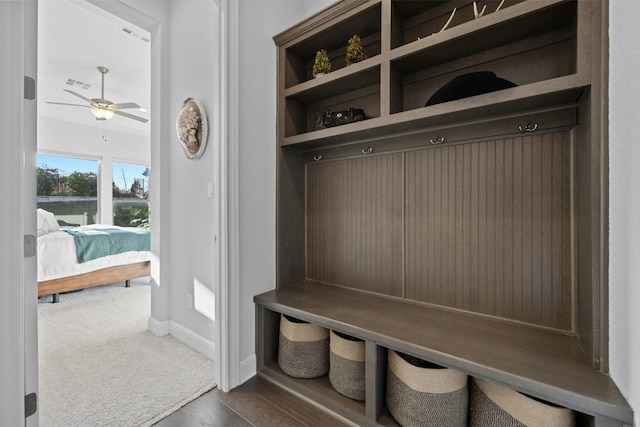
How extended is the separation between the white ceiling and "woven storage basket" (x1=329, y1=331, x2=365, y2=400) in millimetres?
2923

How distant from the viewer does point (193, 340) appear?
227 cm

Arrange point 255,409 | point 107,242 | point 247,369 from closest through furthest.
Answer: point 255,409, point 247,369, point 107,242

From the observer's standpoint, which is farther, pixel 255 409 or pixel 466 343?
pixel 255 409

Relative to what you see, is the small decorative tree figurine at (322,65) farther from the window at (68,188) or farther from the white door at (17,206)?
the window at (68,188)

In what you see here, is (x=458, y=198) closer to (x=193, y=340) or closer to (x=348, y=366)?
(x=348, y=366)

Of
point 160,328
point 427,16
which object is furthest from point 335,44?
point 160,328

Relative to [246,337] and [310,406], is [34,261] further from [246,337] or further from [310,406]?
[310,406]

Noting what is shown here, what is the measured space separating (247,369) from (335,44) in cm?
221

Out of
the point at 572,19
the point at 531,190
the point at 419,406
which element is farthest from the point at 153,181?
the point at 572,19

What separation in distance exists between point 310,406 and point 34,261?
4.82ft

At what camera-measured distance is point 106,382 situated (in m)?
1.82
